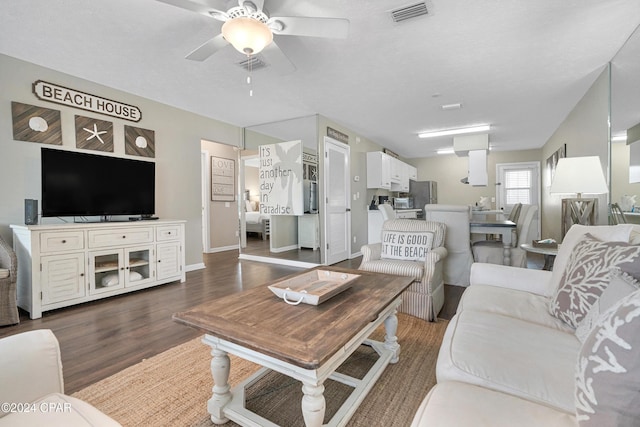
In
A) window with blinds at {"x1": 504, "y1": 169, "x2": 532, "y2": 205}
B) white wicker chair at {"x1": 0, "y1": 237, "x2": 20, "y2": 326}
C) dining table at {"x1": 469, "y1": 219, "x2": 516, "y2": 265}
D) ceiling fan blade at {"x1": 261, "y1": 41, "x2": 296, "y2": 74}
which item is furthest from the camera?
window with blinds at {"x1": 504, "y1": 169, "x2": 532, "y2": 205}

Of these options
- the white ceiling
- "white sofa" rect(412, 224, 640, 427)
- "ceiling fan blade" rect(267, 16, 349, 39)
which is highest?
the white ceiling

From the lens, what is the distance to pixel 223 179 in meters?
6.47

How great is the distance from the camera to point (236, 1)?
1.81 meters

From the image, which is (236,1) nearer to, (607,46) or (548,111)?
(607,46)

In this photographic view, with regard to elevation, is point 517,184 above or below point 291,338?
above

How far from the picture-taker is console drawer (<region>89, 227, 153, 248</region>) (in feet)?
9.63

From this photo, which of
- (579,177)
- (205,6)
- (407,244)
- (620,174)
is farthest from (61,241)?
(620,174)

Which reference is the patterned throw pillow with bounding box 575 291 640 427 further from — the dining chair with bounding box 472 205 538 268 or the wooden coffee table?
the dining chair with bounding box 472 205 538 268

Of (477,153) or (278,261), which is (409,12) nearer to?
(278,261)

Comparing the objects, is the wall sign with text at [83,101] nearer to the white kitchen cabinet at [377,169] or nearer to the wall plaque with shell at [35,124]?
the wall plaque with shell at [35,124]

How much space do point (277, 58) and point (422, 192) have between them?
6.64 m

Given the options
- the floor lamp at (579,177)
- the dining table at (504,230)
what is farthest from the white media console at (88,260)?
the floor lamp at (579,177)

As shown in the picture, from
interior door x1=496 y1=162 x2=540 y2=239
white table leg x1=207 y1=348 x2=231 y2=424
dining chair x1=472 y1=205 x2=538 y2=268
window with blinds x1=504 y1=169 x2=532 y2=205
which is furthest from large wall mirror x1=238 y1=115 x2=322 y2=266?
window with blinds x1=504 y1=169 x2=532 y2=205

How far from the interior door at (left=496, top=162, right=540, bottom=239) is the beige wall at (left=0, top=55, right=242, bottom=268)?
7107mm
